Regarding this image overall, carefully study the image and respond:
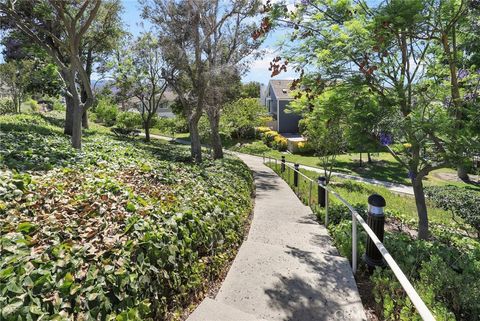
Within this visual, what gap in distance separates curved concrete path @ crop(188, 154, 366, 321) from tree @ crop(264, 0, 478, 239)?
7.69 feet

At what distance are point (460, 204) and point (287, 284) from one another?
8.27 meters

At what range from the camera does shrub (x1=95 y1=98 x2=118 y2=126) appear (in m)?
32.9

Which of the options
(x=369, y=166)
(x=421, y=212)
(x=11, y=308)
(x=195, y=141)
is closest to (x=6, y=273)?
(x=11, y=308)

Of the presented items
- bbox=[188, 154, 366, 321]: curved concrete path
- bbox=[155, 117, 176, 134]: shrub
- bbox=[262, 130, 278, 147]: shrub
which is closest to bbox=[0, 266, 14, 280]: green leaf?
bbox=[188, 154, 366, 321]: curved concrete path

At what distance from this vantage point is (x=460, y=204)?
8812 mm

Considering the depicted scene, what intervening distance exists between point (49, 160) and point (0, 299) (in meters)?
3.61

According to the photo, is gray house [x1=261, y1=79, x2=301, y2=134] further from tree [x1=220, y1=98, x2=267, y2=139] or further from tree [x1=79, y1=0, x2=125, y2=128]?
tree [x1=79, y1=0, x2=125, y2=128]

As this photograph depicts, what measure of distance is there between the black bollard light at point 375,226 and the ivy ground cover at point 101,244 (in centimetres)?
166

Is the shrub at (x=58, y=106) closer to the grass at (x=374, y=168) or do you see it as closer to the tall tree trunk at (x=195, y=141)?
the grass at (x=374, y=168)

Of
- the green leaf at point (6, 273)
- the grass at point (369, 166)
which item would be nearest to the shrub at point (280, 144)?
the grass at point (369, 166)

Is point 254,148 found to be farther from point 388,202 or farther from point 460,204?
point 460,204

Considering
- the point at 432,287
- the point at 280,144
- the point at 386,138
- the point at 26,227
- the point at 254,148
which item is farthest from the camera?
the point at 280,144

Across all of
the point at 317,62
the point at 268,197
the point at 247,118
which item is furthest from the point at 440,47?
the point at 247,118

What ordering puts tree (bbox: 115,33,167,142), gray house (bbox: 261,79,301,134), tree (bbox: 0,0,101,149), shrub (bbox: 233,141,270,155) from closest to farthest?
tree (bbox: 0,0,101,149) → tree (bbox: 115,33,167,142) → shrub (bbox: 233,141,270,155) → gray house (bbox: 261,79,301,134)
